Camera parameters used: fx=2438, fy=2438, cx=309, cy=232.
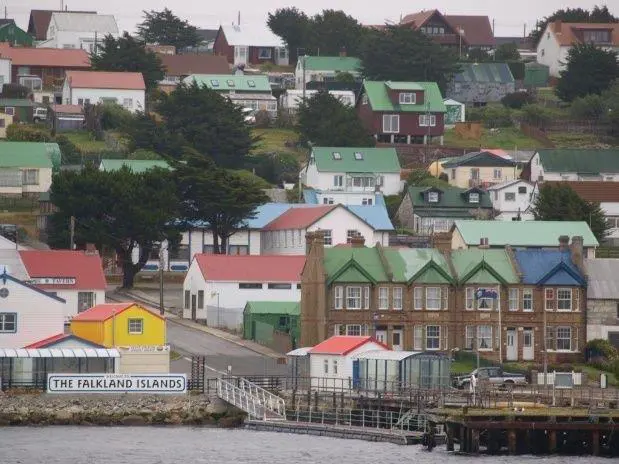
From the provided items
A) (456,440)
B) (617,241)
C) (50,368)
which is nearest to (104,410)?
(50,368)

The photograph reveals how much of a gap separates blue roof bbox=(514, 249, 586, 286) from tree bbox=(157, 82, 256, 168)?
50.9 metres

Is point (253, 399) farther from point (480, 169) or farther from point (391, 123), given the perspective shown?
point (391, 123)

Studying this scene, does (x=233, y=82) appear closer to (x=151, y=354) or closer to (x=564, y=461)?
(x=151, y=354)

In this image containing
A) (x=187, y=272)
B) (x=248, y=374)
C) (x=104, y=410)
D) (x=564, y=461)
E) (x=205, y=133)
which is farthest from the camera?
(x=205, y=133)

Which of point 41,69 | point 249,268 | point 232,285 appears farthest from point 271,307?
point 41,69

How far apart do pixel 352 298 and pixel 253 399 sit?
54.0 ft

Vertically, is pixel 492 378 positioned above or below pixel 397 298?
below

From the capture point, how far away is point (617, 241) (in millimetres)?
153375

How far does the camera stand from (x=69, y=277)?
122 m

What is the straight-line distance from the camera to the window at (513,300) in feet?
393

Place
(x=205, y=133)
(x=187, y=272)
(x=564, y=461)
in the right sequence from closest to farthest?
1. (x=564, y=461)
2. (x=187, y=272)
3. (x=205, y=133)

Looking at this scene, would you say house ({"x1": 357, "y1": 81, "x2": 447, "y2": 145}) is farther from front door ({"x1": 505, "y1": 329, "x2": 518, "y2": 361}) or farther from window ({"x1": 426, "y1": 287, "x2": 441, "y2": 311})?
front door ({"x1": 505, "y1": 329, "x2": 518, "y2": 361})

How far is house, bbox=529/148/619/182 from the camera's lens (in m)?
167

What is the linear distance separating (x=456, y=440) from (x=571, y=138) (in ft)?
315
